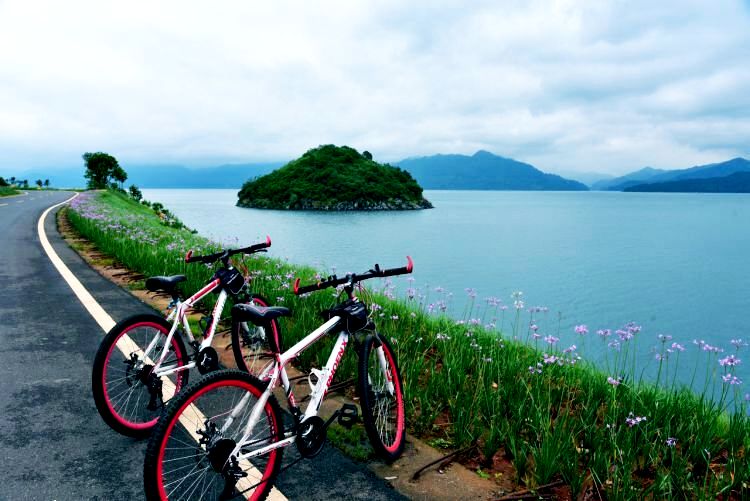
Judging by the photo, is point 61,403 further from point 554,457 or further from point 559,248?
point 559,248

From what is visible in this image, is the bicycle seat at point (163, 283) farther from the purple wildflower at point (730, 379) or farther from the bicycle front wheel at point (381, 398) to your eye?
the purple wildflower at point (730, 379)

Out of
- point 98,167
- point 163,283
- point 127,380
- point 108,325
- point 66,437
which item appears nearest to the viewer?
point 66,437

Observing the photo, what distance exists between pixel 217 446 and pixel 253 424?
0.22 m

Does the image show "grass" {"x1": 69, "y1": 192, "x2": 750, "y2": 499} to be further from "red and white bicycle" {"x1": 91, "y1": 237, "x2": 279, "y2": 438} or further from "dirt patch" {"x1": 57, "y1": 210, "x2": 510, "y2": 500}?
"red and white bicycle" {"x1": 91, "y1": 237, "x2": 279, "y2": 438}

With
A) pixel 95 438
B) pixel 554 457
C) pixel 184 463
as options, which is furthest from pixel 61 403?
pixel 554 457

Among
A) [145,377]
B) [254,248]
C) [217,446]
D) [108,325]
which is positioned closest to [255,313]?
[217,446]

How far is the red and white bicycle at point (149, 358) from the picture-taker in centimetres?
370

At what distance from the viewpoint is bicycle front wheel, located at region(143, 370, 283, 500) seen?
251cm

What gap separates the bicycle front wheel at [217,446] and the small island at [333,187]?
144 m

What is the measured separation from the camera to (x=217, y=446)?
266cm

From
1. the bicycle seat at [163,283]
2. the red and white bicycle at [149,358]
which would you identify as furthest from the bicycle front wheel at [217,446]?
the bicycle seat at [163,283]

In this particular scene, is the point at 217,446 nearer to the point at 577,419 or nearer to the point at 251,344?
the point at 251,344

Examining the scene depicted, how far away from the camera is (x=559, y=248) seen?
59000mm

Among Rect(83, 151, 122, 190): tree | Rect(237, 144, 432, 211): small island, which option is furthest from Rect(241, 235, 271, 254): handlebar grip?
Rect(237, 144, 432, 211): small island
